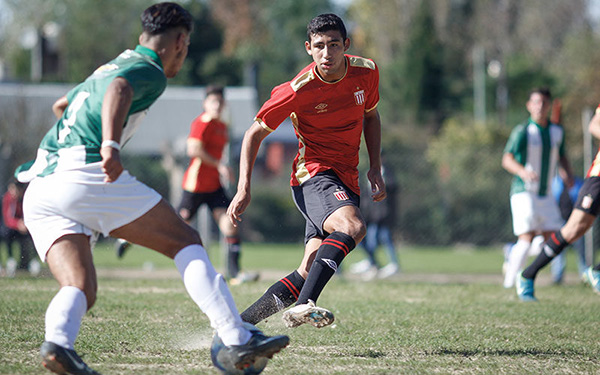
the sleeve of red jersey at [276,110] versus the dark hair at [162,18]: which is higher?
the dark hair at [162,18]

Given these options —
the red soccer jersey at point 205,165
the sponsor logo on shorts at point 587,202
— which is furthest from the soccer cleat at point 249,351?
the red soccer jersey at point 205,165

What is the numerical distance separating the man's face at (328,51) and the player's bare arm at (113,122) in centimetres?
175

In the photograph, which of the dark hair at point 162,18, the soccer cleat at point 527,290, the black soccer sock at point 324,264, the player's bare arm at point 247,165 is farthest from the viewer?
the soccer cleat at point 527,290

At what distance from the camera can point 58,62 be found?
53.2 meters

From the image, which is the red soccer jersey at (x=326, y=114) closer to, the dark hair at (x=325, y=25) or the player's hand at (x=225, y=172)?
the dark hair at (x=325, y=25)

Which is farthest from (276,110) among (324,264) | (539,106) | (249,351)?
(539,106)

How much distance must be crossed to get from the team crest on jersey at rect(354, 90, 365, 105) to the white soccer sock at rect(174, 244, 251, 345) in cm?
194

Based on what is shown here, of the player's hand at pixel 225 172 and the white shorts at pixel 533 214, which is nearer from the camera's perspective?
the white shorts at pixel 533 214

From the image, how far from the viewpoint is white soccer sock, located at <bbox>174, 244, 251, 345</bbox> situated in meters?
4.06

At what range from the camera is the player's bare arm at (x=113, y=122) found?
12.7 ft

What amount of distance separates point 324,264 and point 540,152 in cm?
548

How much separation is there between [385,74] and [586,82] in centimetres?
1493

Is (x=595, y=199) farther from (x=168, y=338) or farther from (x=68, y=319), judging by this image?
(x=68, y=319)

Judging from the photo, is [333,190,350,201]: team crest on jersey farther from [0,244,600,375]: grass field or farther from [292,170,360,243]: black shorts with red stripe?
[0,244,600,375]: grass field
